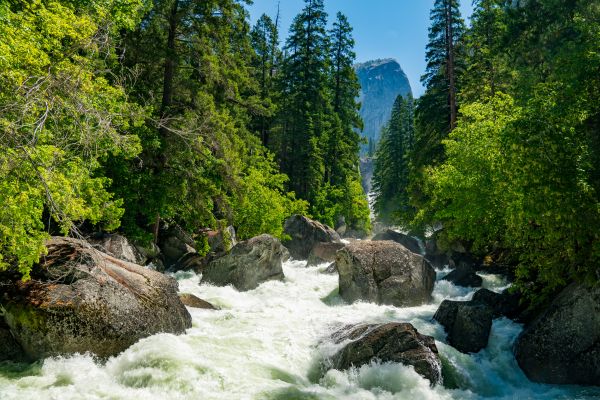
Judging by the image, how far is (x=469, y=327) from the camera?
434 inches

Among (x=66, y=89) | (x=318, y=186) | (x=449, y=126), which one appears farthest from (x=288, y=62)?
(x=66, y=89)

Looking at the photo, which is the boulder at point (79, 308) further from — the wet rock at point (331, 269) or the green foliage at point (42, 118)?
the wet rock at point (331, 269)

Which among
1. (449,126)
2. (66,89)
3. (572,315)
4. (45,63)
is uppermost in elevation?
(449,126)

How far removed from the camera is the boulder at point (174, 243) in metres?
21.5

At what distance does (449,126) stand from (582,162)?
62.8 ft

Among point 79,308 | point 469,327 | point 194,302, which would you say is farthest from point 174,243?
point 469,327

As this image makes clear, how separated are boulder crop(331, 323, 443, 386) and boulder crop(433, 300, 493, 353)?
2.04 metres

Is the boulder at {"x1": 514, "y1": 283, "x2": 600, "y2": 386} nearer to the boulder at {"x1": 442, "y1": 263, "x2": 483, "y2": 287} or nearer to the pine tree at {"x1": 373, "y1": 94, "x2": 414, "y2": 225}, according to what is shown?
the boulder at {"x1": 442, "y1": 263, "x2": 483, "y2": 287}

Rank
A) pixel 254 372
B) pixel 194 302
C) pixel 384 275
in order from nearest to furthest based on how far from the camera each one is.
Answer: pixel 254 372 → pixel 194 302 → pixel 384 275

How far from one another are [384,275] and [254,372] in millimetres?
8430

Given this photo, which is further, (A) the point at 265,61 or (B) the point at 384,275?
(A) the point at 265,61

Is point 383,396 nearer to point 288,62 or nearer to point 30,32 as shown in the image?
point 30,32

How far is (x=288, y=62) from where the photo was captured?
4338cm

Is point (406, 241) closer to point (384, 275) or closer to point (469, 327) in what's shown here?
point (384, 275)
